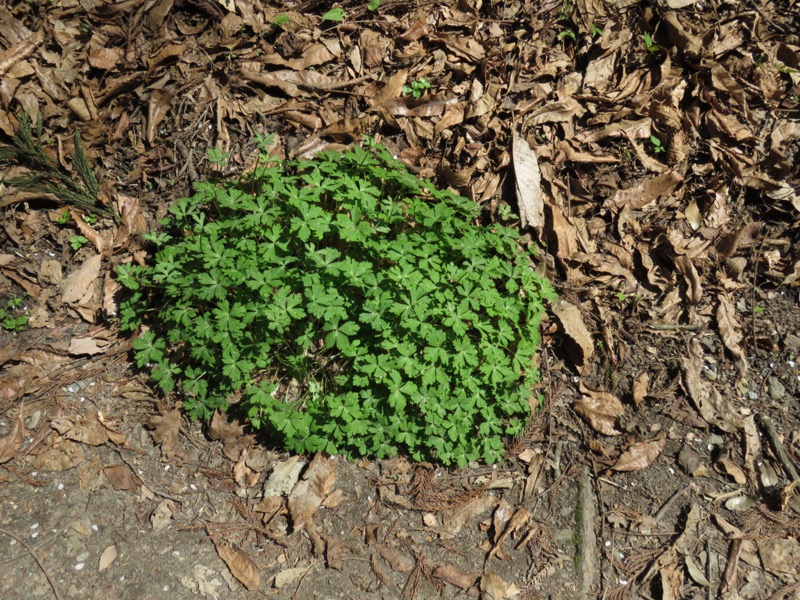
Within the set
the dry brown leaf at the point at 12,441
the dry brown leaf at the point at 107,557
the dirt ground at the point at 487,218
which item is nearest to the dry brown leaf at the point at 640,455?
the dirt ground at the point at 487,218

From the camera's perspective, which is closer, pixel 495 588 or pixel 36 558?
pixel 36 558

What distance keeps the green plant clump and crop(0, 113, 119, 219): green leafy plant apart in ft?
2.70

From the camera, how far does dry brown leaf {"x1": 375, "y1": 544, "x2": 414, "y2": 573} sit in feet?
11.6

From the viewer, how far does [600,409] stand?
4105 mm

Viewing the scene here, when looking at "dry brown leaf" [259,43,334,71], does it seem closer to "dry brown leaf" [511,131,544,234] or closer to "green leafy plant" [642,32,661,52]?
"dry brown leaf" [511,131,544,234]

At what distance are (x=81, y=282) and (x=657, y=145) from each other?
4.50 meters

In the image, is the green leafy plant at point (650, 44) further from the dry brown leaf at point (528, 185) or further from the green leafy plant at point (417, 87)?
the green leafy plant at point (417, 87)

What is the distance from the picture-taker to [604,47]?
4.70 meters

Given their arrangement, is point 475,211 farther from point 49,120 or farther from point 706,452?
point 49,120

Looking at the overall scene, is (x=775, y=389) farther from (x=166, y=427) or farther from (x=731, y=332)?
(x=166, y=427)

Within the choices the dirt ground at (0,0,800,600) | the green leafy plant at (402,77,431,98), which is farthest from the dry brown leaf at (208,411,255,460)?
the green leafy plant at (402,77,431,98)

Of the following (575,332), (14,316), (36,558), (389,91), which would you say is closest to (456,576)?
(575,332)

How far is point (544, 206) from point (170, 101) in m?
3.00

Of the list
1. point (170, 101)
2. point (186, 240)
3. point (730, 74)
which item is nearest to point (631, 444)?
point (730, 74)
